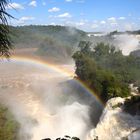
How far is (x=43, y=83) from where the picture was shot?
227 ft

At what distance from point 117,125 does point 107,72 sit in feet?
75.6

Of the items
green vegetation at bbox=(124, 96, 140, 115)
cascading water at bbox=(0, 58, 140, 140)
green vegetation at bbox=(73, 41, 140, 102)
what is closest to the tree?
cascading water at bbox=(0, 58, 140, 140)

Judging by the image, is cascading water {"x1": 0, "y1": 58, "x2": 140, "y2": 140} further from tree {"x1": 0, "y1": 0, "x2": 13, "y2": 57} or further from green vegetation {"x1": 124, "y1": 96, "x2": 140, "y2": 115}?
tree {"x1": 0, "y1": 0, "x2": 13, "y2": 57}

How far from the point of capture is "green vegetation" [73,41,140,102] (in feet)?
128

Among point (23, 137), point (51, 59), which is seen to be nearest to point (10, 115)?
point (23, 137)

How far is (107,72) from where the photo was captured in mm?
46625

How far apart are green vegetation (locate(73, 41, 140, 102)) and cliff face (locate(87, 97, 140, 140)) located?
32.1ft

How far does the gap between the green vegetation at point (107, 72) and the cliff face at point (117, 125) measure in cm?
979

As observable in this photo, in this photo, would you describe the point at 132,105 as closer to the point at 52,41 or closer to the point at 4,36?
the point at 4,36

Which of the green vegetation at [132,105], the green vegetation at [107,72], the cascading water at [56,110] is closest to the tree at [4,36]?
the cascading water at [56,110]

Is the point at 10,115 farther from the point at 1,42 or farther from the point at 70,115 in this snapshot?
the point at 1,42

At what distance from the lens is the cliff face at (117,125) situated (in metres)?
22.7

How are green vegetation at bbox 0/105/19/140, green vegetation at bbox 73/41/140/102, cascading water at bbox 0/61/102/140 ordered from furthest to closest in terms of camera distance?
green vegetation at bbox 73/41/140/102, cascading water at bbox 0/61/102/140, green vegetation at bbox 0/105/19/140

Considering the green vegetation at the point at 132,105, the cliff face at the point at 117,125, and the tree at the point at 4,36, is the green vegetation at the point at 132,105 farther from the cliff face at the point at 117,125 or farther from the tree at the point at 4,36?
the tree at the point at 4,36
